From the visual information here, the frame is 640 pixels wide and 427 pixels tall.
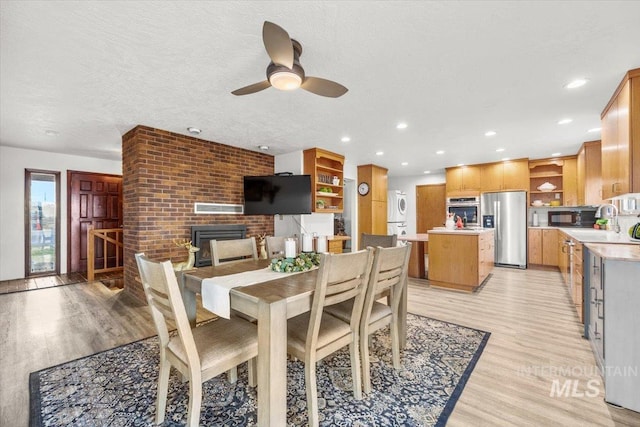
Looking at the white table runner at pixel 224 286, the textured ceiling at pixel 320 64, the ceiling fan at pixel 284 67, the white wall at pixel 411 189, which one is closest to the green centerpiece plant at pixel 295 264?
the white table runner at pixel 224 286

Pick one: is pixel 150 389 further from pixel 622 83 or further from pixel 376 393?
pixel 622 83

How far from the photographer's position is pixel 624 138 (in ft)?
7.94

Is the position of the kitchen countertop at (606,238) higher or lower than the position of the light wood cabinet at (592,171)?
lower

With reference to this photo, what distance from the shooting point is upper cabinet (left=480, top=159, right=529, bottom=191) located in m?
5.63

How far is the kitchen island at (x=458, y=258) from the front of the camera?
12.7 feet

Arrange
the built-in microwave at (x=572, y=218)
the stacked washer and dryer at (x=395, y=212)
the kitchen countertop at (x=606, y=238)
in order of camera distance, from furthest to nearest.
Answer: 1. the stacked washer and dryer at (x=395, y=212)
2. the built-in microwave at (x=572, y=218)
3. the kitchen countertop at (x=606, y=238)

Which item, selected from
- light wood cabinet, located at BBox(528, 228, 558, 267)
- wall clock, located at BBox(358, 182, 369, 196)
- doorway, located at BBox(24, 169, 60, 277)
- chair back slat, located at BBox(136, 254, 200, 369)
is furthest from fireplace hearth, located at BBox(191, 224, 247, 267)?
light wood cabinet, located at BBox(528, 228, 558, 267)

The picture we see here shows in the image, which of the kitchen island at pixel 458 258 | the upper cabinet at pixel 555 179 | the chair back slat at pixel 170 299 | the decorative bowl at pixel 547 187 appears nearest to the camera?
the chair back slat at pixel 170 299

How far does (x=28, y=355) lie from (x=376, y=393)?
2809 millimetres

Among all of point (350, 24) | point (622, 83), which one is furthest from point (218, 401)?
point (622, 83)

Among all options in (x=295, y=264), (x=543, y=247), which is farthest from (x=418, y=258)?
(x=295, y=264)

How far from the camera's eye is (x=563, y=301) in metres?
3.51

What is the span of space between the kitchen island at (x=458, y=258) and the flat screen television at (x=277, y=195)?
2.11m
